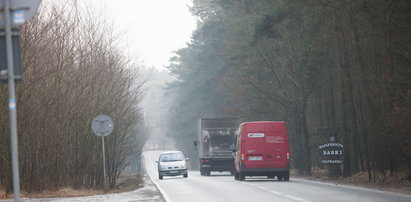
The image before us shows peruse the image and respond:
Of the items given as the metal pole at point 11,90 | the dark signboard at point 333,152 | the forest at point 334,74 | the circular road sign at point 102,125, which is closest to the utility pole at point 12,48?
the metal pole at point 11,90

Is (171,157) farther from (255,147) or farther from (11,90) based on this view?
(11,90)

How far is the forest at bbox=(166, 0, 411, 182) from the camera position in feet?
84.1

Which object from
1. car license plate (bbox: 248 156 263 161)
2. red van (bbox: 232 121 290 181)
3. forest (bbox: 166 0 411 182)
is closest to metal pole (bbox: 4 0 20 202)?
forest (bbox: 166 0 411 182)

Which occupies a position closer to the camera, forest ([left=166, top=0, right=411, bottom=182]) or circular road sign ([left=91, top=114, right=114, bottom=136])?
circular road sign ([left=91, top=114, right=114, bottom=136])

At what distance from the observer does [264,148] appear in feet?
103

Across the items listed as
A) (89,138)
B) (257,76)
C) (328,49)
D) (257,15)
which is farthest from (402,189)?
(257,76)

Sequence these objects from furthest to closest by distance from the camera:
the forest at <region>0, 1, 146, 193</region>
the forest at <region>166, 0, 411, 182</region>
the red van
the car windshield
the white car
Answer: the car windshield
the white car
the red van
the forest at <region>166, 0, 411, 182</region>
the forest at <region>0, 1, 146, 193</region>

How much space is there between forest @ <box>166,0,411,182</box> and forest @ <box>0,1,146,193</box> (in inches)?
362

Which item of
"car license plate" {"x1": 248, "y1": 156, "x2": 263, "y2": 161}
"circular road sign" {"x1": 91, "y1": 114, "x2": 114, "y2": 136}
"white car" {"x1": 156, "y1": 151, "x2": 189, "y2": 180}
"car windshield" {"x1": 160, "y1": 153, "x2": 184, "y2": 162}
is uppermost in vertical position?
"circular road sign" {"x1": 91, "y1": 114, "x2": 114, "y2": 136}

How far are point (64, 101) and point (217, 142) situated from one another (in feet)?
75.6

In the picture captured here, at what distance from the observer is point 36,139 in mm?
24234

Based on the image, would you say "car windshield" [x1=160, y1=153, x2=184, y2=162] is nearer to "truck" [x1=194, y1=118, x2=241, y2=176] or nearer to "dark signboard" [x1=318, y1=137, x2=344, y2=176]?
"truck" [x1=194, y1=118, x2=241, y2=176]

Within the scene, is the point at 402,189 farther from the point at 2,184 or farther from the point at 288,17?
the point at 288,17

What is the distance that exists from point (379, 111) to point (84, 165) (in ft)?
38.3
